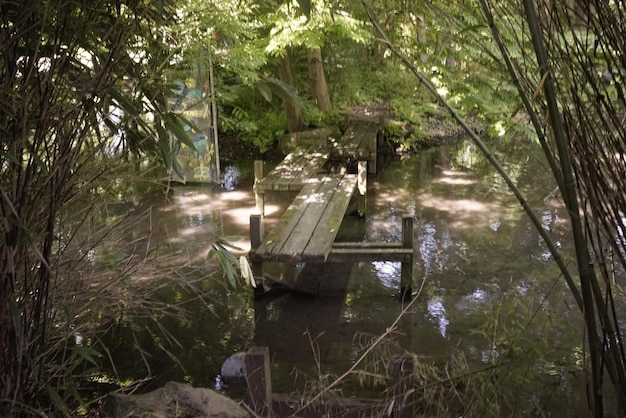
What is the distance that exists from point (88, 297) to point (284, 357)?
1943 millimetres

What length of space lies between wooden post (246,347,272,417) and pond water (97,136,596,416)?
0.27 m

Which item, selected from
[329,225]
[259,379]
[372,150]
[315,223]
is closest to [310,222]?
[315,223]

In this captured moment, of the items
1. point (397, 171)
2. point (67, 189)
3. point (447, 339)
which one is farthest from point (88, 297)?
point (397, 171)

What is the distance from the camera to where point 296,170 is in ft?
26.1

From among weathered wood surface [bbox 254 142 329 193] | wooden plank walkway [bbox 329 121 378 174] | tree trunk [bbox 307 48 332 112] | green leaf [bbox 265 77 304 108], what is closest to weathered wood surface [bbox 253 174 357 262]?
weathered wood surface [bbox 254 142 329 193]

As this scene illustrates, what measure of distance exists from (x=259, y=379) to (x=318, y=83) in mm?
10275

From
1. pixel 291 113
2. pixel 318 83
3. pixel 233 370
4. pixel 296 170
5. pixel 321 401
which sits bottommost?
pixel 233 370

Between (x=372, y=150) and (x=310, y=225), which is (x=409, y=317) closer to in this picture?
(x=310, y=225)

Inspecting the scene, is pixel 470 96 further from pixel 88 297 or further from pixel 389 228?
pixel 389 228

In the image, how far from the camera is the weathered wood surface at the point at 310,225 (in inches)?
189

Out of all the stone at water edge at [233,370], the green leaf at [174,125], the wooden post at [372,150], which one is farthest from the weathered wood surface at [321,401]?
the wooden post at [372,150]

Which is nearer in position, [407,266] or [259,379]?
[259,379]

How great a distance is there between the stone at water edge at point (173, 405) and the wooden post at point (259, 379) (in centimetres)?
15

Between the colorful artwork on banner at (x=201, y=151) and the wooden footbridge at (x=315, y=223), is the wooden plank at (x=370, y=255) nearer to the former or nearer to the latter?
the wooden footbridge at (x=315, y=223)
